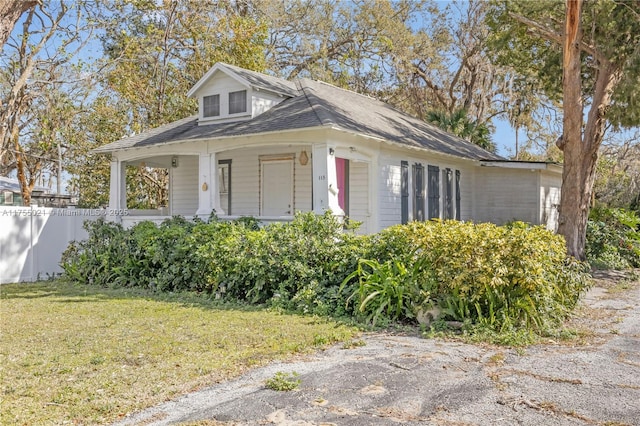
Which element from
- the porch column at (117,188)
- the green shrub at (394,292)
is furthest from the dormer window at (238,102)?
the green shrub at (394,292)

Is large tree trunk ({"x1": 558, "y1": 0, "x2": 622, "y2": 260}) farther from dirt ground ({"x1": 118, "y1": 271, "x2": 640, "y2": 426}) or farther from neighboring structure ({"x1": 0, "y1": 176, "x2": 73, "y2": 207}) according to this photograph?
neighboring structure ({"x1": 0, "y1": 176, "x2": 73, "y2": 207})

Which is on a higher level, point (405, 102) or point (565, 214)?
point (405, 102)

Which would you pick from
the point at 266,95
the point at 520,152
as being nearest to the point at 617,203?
the point at 520,152

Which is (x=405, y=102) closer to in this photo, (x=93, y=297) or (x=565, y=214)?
(x=565, y=214)

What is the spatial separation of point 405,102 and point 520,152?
10.3 metres

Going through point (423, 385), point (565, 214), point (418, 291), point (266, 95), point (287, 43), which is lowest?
point (423, 385)

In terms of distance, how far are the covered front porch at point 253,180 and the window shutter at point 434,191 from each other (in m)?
2.90

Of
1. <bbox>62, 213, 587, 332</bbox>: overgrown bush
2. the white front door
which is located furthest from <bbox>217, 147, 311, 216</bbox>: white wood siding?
<bbox>62, 213, 587, 332</bbox>: overgrown bush

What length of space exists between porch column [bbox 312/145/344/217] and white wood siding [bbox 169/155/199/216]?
21.2ft

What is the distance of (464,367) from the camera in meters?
5.25

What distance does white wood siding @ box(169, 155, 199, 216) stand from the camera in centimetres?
1705

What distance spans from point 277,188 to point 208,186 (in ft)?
7.44

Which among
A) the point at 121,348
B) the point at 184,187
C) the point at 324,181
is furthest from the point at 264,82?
the point at 121,348

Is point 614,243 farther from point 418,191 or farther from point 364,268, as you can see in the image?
point 364,268
